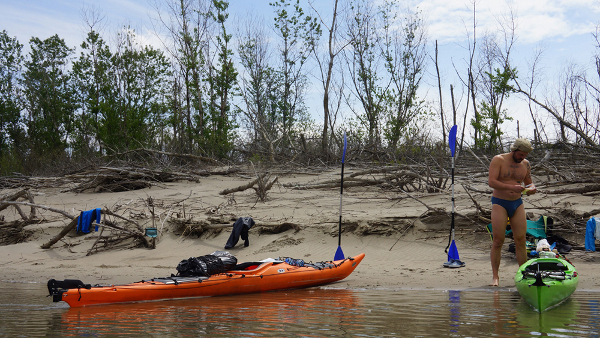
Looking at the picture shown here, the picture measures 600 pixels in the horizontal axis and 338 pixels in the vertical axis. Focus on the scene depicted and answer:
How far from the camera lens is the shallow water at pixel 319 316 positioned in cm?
411

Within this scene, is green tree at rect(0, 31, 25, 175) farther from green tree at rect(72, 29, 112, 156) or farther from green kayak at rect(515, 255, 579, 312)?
green kayak at rect(515, 255, 579, 312)

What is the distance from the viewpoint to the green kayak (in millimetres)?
4762

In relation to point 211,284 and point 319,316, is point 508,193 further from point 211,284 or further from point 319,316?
point 211,284

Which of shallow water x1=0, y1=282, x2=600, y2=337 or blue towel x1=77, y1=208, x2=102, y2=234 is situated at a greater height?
blue towel x1=77, y1=208, x2=102, y2=234

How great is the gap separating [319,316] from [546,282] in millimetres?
2213

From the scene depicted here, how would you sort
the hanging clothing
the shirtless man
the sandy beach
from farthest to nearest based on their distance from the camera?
the hanging clothing < the sandy beach < the shirtless man

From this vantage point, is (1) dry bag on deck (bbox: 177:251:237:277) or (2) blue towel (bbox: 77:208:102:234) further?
(2) blue towel (bbox: 77:208:102:234)

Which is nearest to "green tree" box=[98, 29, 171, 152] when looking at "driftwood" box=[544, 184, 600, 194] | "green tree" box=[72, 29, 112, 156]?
"green tree" box=[72, 29, 112, 156]

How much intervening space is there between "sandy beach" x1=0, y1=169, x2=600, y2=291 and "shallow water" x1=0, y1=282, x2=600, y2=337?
97 centimetres

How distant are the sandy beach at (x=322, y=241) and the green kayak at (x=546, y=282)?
0.80m

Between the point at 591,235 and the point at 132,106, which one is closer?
the point at 591,235

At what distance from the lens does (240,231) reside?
865cm

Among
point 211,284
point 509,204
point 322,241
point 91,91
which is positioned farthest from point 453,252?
point 91,91

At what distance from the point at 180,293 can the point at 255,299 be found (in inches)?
34.6
